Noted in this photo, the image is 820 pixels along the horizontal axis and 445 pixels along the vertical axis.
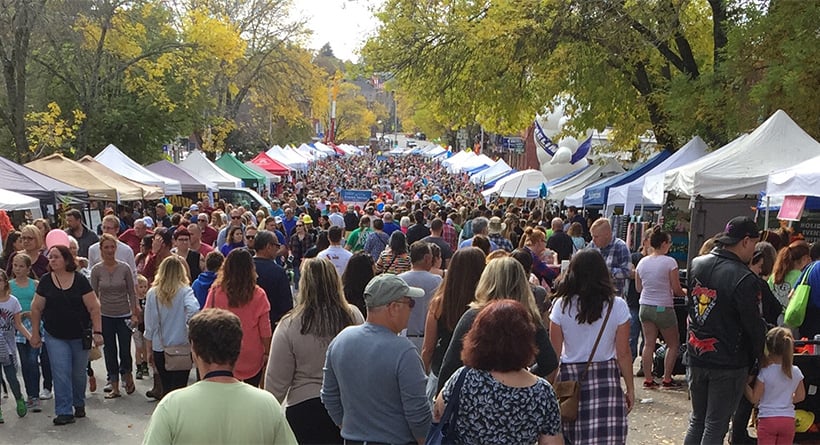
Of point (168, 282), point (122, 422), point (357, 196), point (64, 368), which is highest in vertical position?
point (357, 196)

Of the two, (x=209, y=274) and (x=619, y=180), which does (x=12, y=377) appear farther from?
(x=619, y=180)

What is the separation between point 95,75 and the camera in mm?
26234

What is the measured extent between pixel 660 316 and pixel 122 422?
5291mm

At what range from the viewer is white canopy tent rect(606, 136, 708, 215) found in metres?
15.4

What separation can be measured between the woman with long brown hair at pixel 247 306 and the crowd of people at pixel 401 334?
15mm

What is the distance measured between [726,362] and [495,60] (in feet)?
47.5

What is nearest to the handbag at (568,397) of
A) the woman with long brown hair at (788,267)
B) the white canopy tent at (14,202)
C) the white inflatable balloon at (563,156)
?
the woman with long brown hair at (788,267)

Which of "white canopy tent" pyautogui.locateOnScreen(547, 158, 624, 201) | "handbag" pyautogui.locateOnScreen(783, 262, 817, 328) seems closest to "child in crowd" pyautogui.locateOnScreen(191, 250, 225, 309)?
"handbag" pyautogui.locateOnScreen(783, 262, 817, 328)

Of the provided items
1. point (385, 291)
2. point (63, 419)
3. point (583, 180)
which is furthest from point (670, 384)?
point (583, 180)

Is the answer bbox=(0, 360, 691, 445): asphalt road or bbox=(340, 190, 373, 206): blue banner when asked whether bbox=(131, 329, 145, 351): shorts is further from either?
bbox=(340, 190, 373, 206): blue banner

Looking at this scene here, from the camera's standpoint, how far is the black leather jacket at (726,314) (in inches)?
223

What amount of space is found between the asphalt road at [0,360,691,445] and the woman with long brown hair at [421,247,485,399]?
9.39 ft

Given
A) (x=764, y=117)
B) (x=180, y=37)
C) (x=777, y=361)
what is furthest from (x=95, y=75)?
(x=777, y=361)

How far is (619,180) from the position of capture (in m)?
17.9
